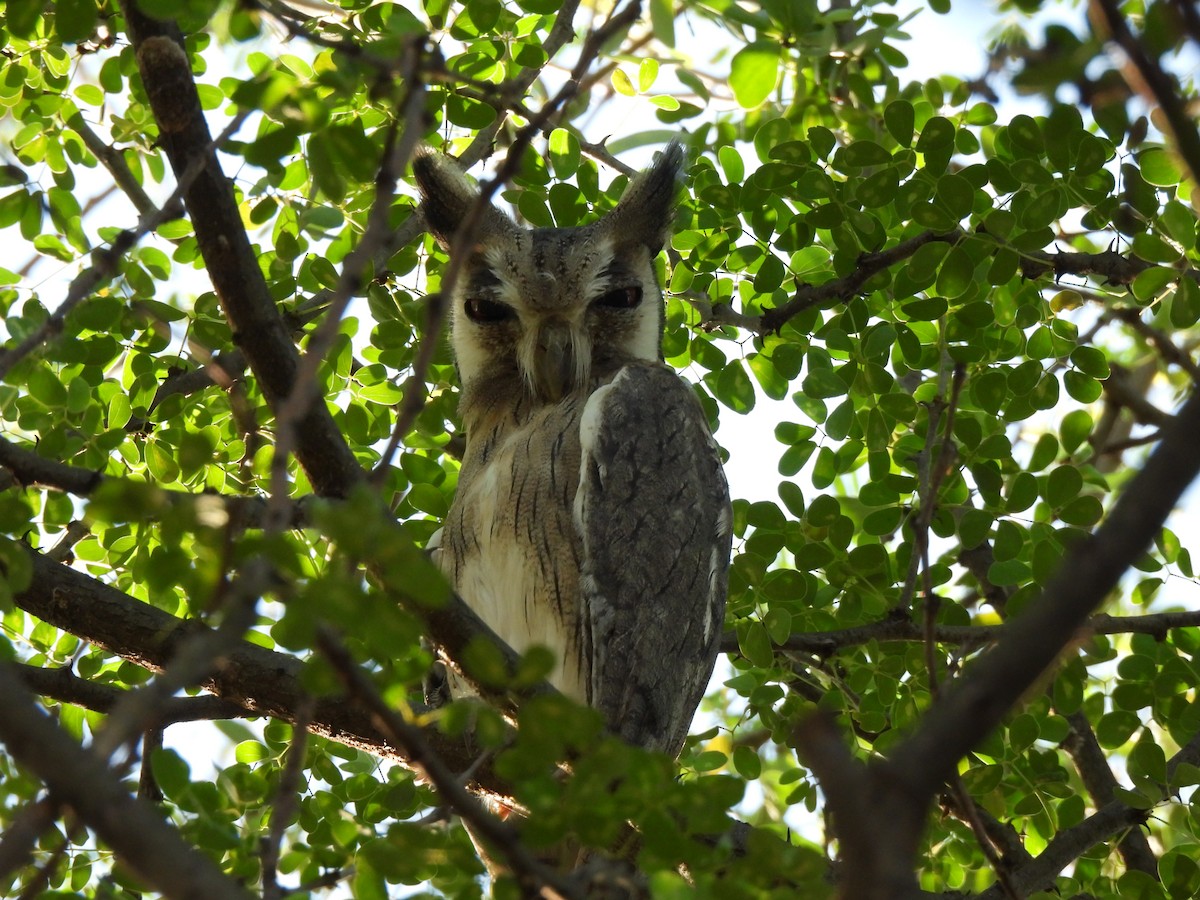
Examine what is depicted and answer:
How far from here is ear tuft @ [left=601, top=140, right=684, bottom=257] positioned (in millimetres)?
3453

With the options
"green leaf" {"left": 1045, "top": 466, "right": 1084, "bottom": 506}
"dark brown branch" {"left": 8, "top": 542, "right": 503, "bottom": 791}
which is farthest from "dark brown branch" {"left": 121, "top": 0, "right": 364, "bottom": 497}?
"green leaf" {"left": 1045, "top": 466, "right": 1084, "bottom": 506}

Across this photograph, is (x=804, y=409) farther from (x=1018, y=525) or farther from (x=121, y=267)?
(x=121, y=267)

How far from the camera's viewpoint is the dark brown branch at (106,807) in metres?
0.98

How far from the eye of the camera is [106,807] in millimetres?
984

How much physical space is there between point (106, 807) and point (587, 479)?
1.94 meters

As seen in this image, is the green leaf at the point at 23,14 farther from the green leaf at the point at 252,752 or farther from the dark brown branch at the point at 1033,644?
A: the green leaf at the point at 252,752

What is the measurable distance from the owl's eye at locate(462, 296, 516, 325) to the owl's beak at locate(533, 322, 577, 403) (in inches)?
5.8

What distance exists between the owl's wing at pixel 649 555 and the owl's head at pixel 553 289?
0.80 ft

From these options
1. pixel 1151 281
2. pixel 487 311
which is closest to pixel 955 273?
pixel 1151 281

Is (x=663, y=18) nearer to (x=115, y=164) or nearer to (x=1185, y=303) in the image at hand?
(x=1185, y=303)

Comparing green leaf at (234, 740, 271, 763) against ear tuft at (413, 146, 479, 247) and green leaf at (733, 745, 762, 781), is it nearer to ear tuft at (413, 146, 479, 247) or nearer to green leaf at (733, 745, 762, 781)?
green leaf at (733, 745, 762, 781)

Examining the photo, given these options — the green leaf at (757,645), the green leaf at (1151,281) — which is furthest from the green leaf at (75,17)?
the green leaf at (1151,281)

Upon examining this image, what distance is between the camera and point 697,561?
9.55 feet

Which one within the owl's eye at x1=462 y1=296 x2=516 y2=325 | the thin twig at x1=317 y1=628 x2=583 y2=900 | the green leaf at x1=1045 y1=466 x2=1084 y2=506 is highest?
the owl's eye at x1=462 y1=296 x2=516 y2=325
